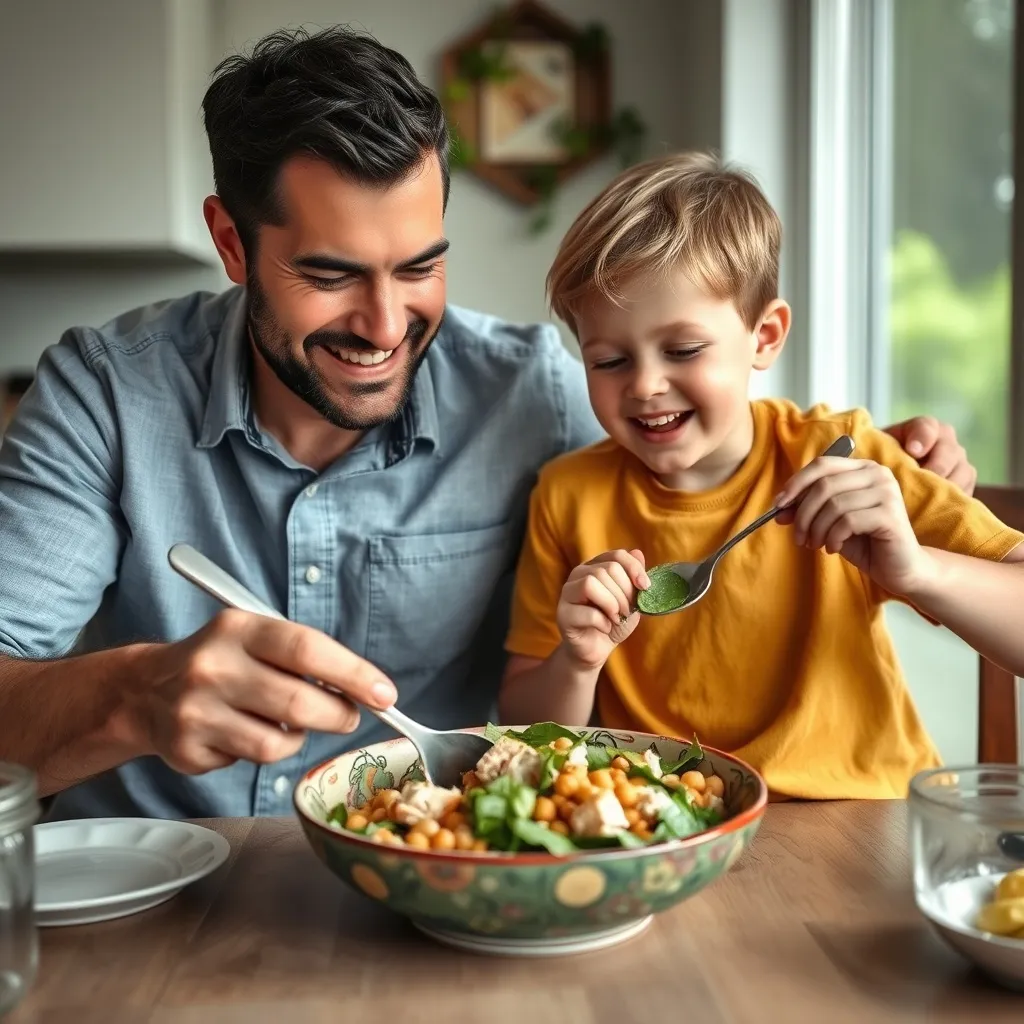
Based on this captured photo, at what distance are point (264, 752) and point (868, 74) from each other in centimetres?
245

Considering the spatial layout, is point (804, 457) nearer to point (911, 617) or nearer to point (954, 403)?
point (954, 403)

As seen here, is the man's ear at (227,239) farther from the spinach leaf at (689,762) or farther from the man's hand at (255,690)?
the spinach leaf at (689,762)

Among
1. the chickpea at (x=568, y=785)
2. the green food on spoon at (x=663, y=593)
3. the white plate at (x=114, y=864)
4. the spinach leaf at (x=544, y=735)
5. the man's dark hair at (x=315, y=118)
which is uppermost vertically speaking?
the man's dark hair at (x=315, y=118)

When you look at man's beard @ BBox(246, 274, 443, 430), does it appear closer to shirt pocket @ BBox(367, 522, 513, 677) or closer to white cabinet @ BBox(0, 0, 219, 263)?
shirt pocket @ BBox(367, 522, 513, 677)

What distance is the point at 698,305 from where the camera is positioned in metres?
1.34

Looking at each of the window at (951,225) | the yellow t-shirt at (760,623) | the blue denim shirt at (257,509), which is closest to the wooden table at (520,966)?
the yellow t-shirt at (760,623)

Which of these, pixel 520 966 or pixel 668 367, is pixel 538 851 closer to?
pixel 520 966

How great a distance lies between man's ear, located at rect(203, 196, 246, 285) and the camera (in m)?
1.56

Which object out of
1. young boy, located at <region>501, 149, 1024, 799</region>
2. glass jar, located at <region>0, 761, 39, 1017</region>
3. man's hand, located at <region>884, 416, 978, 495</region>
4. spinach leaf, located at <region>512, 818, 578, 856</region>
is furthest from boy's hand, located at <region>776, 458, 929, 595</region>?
glass jar, located at <region>0, 761, 39, 1017</region>

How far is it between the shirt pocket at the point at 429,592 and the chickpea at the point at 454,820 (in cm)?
70

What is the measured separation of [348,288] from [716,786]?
0.74 metres

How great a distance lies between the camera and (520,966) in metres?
0.83

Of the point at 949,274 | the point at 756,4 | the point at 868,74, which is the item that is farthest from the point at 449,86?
the point at 949,274

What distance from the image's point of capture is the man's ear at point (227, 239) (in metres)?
1.56
